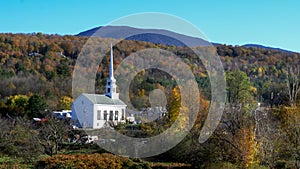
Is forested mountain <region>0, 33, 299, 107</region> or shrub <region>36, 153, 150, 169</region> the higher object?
forested mountain <region>0, 33, 299, 107</region>

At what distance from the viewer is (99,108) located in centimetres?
3344

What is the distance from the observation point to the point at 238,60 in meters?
59.2

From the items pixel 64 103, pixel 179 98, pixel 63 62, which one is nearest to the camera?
pixel 179 98

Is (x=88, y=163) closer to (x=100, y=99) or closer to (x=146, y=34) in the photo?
(x=146, y=34)

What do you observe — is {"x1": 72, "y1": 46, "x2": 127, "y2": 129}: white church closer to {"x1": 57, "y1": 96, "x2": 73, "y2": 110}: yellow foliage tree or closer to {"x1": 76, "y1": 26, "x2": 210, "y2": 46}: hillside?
{"x1": 76, "y1": 26, "x2": 210, "y2": 46}: hillside

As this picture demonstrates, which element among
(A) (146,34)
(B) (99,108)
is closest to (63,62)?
(B) (99,108)

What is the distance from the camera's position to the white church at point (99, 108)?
32.2 metres

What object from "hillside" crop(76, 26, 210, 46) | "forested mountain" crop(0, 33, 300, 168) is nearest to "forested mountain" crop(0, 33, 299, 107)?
"forested mountain" crop(0, 33, 300, 168)

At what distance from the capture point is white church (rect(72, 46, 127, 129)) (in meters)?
32.2

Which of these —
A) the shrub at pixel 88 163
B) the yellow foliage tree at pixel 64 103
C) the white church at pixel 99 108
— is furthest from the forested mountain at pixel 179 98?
→ the white church at pixel 99 108

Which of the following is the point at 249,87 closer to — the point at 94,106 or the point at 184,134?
the point at 94,106

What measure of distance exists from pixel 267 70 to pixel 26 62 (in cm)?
2921

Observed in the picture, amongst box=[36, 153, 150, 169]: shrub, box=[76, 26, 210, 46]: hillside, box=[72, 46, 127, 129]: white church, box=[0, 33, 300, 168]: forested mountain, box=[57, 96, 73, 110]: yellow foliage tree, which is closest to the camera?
box=[36, 153, 150, 169]: shrub

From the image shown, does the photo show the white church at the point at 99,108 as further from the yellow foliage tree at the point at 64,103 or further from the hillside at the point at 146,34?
the yellow foliage tree at the point at 64,103
